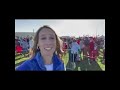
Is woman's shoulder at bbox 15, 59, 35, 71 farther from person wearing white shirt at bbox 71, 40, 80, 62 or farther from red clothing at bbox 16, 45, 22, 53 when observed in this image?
person wearing white shirt at bbox 71, 40, 80, 62

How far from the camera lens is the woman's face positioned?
8969 mm

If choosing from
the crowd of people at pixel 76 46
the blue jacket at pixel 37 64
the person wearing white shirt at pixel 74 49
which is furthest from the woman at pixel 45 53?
the person wearing white shirt at pixel 74 49

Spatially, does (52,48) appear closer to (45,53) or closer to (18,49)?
(45,53)

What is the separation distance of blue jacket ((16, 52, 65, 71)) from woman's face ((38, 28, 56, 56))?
120mm

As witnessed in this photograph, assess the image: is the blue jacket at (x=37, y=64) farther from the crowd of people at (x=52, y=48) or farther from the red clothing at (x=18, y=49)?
the red clothing at (x=18, y=49)

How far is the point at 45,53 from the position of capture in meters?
9.01

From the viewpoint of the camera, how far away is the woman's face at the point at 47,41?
353 inches

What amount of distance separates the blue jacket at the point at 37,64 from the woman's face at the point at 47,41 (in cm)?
12

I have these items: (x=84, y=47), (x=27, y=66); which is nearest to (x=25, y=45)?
(x=27, y=66)
